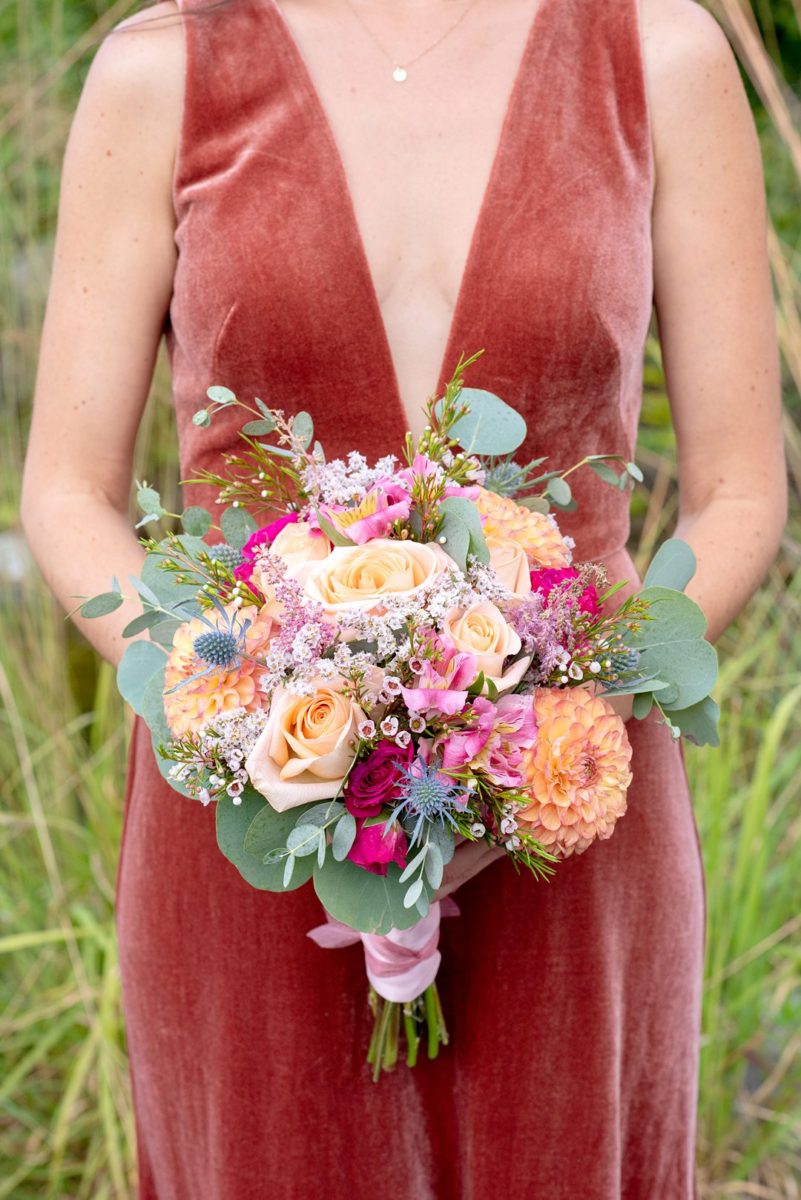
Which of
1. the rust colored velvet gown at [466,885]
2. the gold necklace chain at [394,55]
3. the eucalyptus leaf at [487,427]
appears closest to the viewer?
the eucalyptus leaf at [487,427]

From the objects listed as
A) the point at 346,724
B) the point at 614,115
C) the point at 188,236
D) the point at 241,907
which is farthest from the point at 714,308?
the point at 241,907

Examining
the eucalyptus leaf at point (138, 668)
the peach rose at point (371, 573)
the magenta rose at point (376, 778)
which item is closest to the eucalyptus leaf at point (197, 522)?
the eucalyptus leaf at point (138, 668)

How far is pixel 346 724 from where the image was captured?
1.09m

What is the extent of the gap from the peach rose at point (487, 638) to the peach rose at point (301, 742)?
0.36 ft

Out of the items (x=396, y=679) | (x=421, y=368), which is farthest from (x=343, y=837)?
(x=421, y=368)

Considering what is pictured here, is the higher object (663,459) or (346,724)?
(346,724)

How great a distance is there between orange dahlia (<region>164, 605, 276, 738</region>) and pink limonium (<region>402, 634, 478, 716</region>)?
0.49ft

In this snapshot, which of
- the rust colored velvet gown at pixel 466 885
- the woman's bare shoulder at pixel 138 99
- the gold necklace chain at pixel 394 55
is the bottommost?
the rust colored velvet gown at pixel 466 885

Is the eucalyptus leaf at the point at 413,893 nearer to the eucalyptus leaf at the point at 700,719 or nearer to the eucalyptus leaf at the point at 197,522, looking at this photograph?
the eucalyptus leaf at the point at 700,719

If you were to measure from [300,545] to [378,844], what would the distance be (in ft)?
0.95

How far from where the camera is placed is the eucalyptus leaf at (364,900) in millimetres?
1191

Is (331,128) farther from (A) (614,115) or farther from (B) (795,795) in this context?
(B) (795,795)

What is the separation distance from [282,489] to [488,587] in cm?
25

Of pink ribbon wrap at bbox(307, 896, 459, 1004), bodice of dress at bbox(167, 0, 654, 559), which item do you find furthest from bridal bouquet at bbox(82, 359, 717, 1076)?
bodice of dress at bbox(167, 0, 654, 559)
